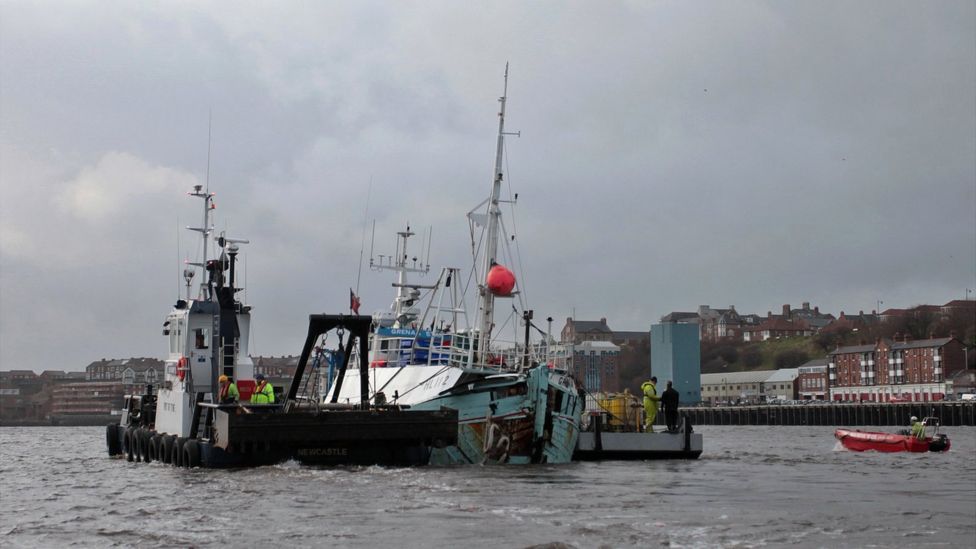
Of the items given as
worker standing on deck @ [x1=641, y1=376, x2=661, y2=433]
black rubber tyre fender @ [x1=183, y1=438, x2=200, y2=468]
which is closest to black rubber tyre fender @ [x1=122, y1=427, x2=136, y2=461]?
black rubber tyre fender @ [x1=183, y1=438, x2=200, y2=468]

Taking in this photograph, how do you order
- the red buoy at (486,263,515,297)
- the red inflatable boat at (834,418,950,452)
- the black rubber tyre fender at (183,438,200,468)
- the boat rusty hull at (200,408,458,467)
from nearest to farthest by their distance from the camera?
the boat rusty hull at (200,408,458,467), the black rubber tyre fender at (183,438,200,468), the red buoy at (486,263,515,297), the red inflatable boat at (834,418,950,452)

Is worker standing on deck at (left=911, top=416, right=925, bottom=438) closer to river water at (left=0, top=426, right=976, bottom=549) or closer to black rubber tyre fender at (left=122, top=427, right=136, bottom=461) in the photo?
river water at (left=0, top=426, right=976, bottom=549)

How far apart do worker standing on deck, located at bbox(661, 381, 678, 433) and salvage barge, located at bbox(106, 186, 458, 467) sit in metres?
9.39

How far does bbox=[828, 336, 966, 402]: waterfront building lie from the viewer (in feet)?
474

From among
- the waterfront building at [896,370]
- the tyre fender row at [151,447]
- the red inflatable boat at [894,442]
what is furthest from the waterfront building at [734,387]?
the tyre fender row at [151,447]

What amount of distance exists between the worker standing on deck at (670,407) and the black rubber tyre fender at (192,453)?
14119mm

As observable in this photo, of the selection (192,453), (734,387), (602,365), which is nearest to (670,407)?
(192,453)

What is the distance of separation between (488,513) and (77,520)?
718 cm

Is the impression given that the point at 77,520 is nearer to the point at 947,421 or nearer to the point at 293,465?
the point at 293,465

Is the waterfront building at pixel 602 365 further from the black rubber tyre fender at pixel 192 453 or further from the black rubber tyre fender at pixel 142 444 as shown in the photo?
the black rubber tyre fender at pixel 192 453

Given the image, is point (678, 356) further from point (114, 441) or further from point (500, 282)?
point (500, 282)

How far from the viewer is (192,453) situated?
29.8m

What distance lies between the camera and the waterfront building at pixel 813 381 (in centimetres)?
17625

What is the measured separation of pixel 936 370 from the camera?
14625 centimetres
